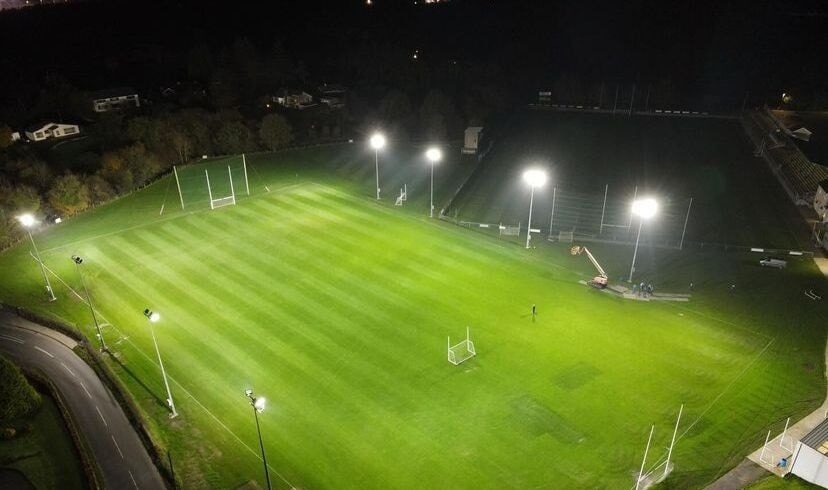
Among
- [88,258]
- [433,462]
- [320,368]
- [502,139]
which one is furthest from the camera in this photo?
[502,139]

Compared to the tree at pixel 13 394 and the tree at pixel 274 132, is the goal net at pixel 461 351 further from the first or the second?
the tree at pixel 274 132

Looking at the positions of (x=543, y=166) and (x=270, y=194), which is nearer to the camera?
(x=270, y=194)

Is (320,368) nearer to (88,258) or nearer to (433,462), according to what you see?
(433,462)

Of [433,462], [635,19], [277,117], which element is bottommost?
[433,462]

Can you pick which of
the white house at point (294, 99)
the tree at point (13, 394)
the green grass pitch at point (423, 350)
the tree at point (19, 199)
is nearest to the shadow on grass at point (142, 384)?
the green grass pitch at point (423, 350)

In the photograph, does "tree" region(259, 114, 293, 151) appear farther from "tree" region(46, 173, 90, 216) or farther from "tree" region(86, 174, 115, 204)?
"tree" region(46, 173, 90, 216)

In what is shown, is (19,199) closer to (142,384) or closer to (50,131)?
(50,131)

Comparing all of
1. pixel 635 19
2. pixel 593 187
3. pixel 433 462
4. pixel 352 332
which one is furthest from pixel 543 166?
pixel 635 19
